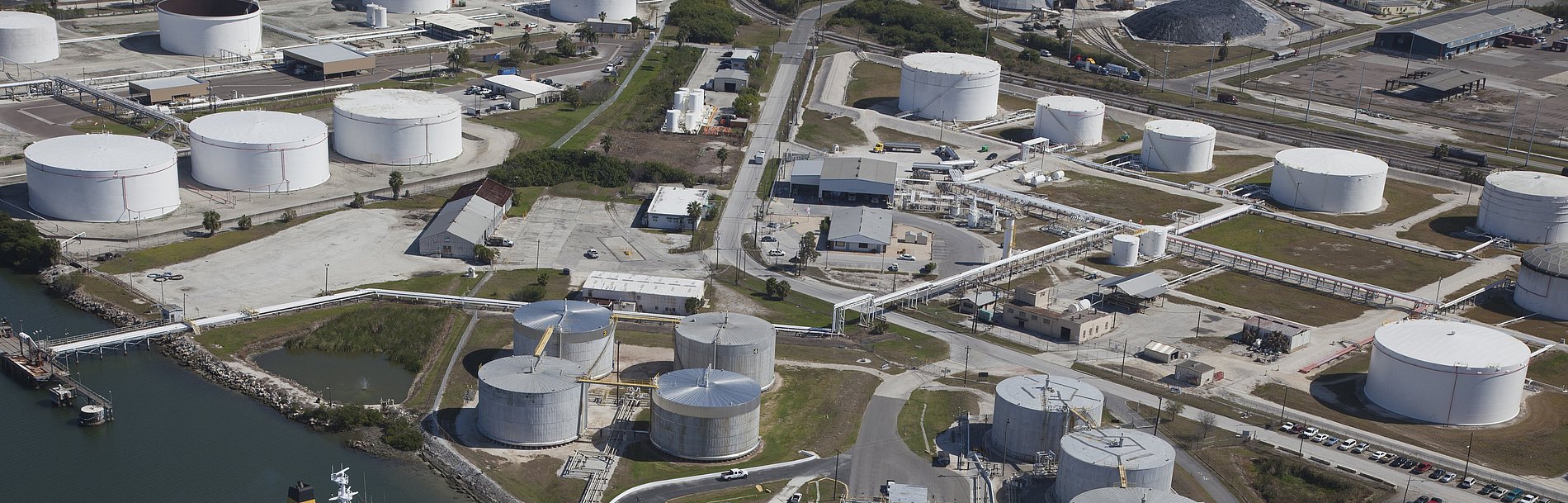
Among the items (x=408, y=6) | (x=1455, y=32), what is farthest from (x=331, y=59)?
(x=1455, y=32)

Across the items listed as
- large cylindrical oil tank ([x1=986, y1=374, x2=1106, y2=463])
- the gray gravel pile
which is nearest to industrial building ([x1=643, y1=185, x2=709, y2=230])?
large cylindrical oil tank ([x1=986, y1=374, x2=1106, y2=463])

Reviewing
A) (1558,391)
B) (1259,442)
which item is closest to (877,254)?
(1259,442)

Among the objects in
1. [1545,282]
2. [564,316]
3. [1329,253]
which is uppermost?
[1545,282]

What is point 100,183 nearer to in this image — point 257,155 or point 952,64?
point 257,155

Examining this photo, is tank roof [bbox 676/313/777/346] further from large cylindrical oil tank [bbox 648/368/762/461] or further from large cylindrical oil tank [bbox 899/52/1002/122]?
large cylindrical oil tank [bbox 899/52/1002/122]

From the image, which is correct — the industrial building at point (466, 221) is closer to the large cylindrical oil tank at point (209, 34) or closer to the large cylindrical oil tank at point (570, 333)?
the large cylindrical oil tank at point (570, 333)
